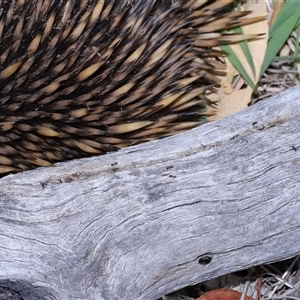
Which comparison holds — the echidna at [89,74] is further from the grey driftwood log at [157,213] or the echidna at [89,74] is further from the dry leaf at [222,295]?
the dry leaf at [222,295]

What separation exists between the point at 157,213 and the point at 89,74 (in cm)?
38

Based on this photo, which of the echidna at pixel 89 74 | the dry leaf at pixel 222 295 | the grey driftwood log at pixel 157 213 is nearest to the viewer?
the grey driftwood log at pixel 157 213

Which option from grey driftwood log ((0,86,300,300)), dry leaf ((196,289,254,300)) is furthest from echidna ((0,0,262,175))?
dry leaf ((196,289,254,300))

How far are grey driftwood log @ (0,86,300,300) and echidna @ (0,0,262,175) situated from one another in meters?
0.13

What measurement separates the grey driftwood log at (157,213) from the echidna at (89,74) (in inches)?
4.9

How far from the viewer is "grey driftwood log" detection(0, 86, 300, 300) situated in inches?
57.2

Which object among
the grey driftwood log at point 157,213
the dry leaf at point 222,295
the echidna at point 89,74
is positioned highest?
the echidna at point 89,74

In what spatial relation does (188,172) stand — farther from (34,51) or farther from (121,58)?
(34,51)

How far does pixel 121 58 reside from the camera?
5.45 ft

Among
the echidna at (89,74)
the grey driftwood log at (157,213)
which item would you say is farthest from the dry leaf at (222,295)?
the echidna at (89,74)

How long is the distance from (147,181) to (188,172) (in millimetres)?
96

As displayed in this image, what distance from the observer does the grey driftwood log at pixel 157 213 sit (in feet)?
4.77

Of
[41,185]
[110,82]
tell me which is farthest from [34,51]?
[41,185]

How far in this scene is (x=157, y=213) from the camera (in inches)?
58.6
